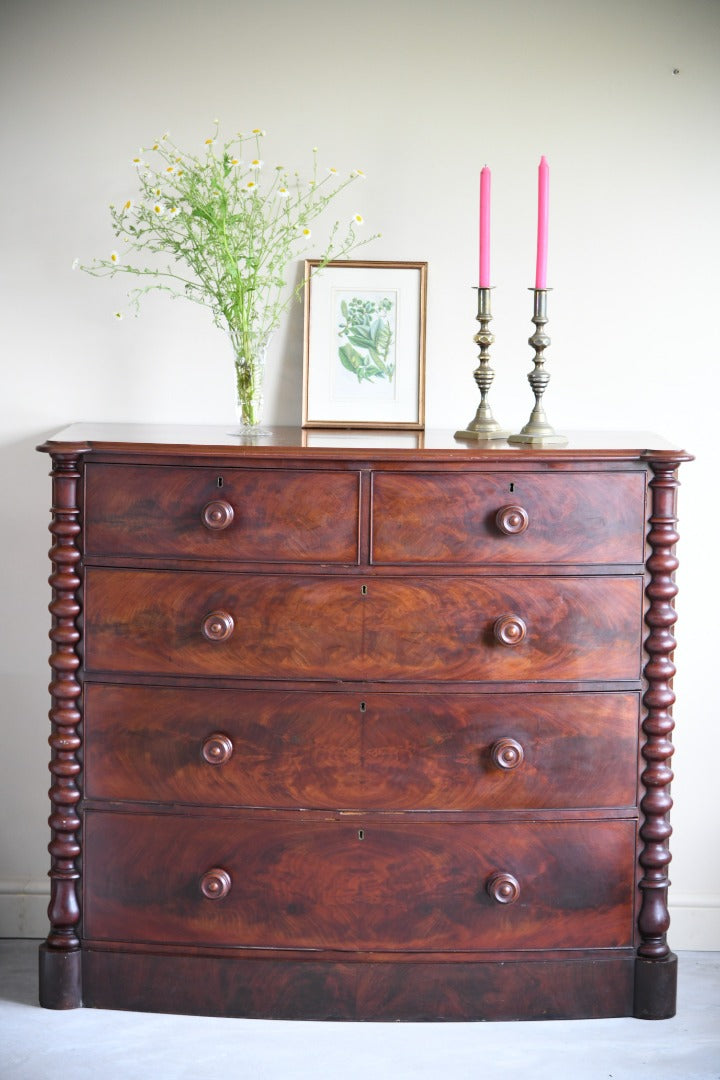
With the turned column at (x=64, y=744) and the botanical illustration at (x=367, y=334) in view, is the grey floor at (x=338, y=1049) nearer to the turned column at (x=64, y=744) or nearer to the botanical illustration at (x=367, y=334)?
the turned column at (x=64, y=744)

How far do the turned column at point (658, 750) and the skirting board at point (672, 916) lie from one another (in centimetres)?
45

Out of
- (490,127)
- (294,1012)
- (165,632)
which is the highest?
(490,127)

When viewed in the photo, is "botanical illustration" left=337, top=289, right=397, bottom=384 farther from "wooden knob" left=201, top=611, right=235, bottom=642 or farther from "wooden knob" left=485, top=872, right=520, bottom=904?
"wooden knob" left=485, top=872, right=520, bottom=904

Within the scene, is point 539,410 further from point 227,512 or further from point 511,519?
point 227,512

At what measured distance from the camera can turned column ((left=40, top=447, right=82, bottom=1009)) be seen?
89.0 inches

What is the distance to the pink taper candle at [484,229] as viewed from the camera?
2.41 m

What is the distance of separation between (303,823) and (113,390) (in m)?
1.13

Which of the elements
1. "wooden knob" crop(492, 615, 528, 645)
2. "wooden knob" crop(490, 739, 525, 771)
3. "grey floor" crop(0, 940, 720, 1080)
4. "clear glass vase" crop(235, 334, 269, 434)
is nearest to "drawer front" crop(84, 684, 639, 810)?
"wooden knob" crop(490, 739, 525, 771)

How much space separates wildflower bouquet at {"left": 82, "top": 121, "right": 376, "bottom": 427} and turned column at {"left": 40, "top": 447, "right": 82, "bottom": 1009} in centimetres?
48

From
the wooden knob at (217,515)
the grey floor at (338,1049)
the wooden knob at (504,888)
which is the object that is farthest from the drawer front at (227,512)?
the grey floor at (338,1049)

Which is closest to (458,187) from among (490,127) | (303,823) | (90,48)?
(490,127)

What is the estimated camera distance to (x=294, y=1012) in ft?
7.73

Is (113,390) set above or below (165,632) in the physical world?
above

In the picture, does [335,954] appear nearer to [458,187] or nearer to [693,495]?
[693,495]
